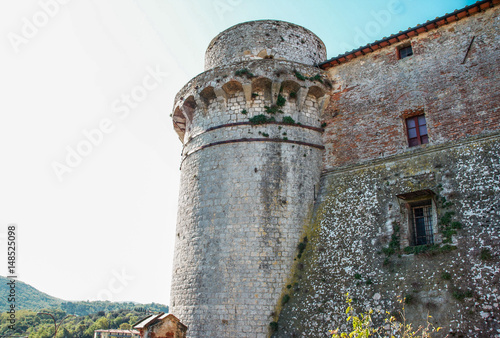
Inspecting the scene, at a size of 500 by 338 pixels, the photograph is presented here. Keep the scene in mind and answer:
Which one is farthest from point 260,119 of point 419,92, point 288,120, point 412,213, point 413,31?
point 413,31

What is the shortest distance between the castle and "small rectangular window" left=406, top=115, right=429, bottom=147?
0.12ft

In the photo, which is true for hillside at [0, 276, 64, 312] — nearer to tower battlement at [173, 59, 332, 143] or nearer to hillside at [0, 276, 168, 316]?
hillside at [0, 276, 168, 316]

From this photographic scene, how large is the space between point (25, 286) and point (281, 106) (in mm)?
154725

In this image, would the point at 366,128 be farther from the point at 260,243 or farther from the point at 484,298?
the point at 484,298

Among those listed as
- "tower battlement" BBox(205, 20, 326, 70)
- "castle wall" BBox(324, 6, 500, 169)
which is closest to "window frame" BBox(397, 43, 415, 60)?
"castle wall" BBox(324, 6, 500, 169)

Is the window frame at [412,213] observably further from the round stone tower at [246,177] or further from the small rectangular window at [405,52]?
the small rectangular window at [405,52]

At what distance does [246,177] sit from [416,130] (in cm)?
580

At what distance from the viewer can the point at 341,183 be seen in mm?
12805

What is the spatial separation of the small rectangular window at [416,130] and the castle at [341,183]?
0.04 meters

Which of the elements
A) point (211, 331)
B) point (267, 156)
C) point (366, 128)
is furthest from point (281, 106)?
point (211, 331)

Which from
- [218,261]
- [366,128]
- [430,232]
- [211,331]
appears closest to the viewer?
[430,232]

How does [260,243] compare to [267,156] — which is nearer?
[260,243]

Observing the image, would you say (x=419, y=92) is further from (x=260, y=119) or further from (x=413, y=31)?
(x=260, y=119)

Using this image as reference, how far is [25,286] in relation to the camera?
137m
